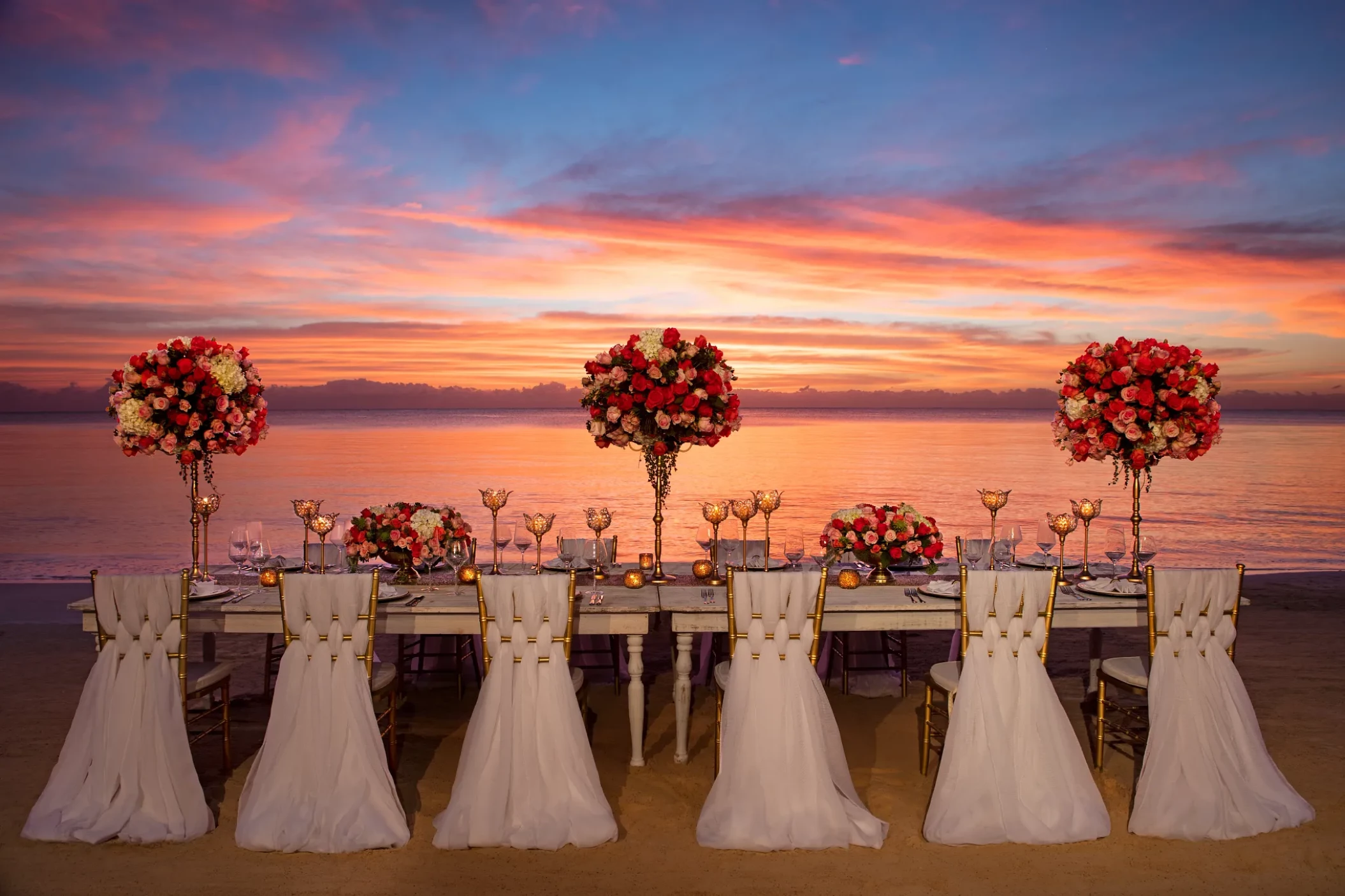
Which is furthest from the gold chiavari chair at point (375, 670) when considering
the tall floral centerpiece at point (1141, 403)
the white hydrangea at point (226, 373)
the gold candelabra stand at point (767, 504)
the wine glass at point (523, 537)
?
the tall floral centerpiece at point (1141, 403)

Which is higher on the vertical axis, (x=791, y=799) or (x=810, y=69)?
(x=810, y=69)

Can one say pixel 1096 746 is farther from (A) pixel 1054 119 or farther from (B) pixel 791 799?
(A) pixel 1054 119

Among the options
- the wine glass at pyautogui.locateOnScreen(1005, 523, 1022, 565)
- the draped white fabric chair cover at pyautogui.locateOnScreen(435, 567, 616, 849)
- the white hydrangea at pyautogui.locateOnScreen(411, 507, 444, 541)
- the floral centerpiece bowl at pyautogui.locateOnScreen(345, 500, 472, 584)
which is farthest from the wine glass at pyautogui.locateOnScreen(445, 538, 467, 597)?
the wine glass at pyautogui.locateOnScreen(1005, 523, 1022, 565)

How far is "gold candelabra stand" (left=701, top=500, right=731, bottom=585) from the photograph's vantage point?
181 inches

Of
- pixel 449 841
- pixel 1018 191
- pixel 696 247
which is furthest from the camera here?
pixel 696 247

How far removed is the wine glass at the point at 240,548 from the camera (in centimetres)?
452

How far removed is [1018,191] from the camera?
40.5 ft

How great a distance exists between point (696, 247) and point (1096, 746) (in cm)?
1091

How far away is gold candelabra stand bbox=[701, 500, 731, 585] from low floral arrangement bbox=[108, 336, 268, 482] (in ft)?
7.77

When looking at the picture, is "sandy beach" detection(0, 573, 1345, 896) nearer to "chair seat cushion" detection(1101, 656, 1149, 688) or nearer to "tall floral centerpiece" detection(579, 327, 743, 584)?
"chair seat cushion" detection(1101, 656, 1149, 688)

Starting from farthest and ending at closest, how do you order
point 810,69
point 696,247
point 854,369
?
1. point 854,369
2. point 696,247
3. point 810,69

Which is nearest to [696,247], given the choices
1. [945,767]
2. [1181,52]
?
[1181,52]

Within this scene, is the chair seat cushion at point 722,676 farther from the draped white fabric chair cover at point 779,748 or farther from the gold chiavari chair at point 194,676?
the gold chiavari chair at point 194,676

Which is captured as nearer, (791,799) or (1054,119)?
(791,799)
